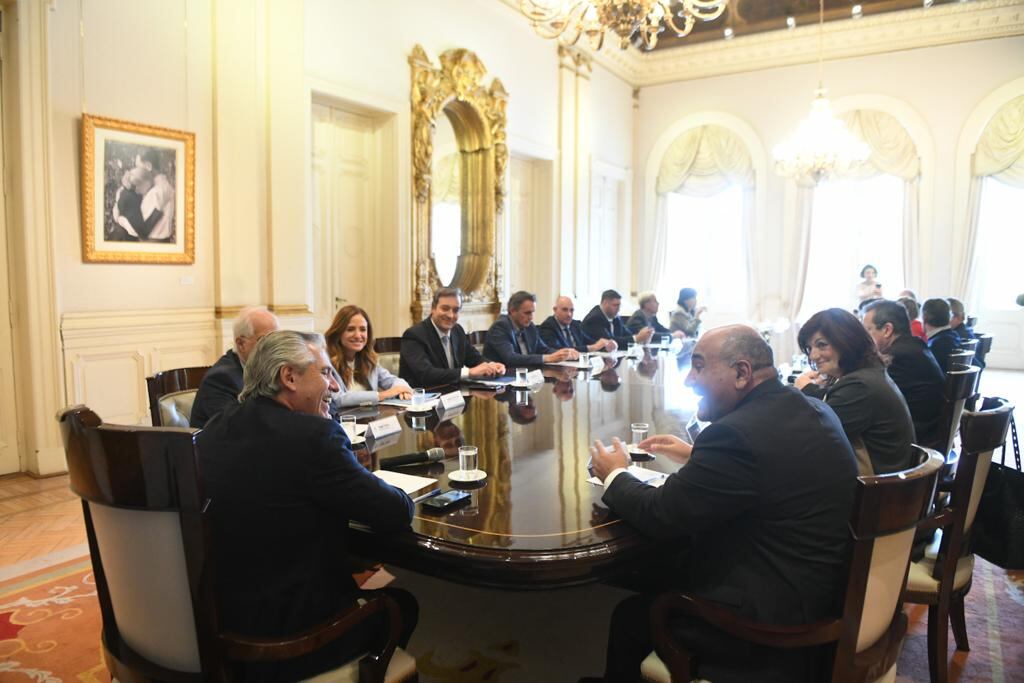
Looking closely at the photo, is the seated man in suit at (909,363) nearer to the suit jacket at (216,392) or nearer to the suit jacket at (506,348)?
the suit jacket at (506,348)

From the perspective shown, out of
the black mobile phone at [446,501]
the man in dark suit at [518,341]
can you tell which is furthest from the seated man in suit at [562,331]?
the black mobile phone at [446,501]

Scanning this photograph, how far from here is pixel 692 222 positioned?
11.4 meters

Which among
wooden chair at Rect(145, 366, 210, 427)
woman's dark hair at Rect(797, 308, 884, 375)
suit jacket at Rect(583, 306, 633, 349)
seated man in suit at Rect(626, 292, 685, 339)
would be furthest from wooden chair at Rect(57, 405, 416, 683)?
seated man in suit at Rect(626, 292, 685, 339)

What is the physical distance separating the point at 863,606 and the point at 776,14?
10.4m

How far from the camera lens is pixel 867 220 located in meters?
10.3

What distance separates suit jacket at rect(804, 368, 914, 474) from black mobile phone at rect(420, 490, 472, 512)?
1.36m

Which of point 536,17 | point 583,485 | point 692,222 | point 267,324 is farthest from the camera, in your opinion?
point 692,222

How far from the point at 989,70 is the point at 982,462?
30.8 feet

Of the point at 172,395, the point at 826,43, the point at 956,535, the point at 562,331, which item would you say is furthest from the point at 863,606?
the point at 826,43

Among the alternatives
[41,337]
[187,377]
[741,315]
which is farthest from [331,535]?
[741,315]

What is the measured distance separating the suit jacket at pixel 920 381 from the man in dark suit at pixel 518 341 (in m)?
2.29

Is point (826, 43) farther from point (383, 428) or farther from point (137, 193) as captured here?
point (383, 428)

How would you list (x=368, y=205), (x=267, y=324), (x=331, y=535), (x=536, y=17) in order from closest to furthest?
(x=331, y=535)
(x=267, y=324)
(x=536, y=17)
(x=368, y=205)

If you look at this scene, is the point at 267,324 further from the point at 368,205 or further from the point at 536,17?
the point at 368,205
